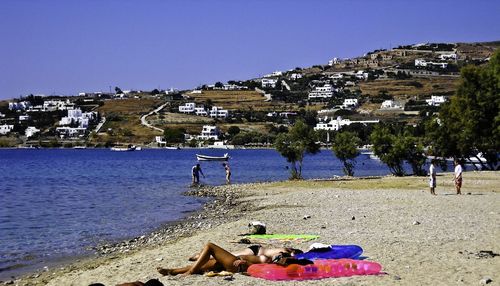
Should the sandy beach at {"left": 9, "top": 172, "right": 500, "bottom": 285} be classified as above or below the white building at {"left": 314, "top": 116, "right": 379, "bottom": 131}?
→ below

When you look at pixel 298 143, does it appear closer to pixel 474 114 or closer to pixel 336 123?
pixel 474 114

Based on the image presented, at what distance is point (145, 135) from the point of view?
586 feet

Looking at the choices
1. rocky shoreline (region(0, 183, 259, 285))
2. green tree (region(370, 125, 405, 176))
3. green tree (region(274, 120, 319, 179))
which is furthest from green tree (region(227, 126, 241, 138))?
rocky shoreline (region(0, 183, 259, 285))

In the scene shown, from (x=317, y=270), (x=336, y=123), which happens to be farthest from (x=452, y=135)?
(x=336, y=123)

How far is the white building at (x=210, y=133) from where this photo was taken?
173750 millimetres

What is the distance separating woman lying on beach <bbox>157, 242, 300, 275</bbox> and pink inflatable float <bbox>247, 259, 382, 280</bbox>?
238mm

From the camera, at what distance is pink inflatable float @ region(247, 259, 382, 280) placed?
1123cm

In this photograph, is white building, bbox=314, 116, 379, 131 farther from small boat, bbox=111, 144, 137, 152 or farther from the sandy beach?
the sandy beach

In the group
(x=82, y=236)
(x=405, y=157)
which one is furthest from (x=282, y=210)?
(x=405, y=157)

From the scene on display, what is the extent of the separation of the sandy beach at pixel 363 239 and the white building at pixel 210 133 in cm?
14394

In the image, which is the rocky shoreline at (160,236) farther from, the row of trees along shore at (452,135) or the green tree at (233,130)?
the green tree at (233,130)

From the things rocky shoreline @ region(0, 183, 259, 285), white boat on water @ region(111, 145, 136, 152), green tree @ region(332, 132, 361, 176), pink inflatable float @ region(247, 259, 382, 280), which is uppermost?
green tree @ region(332, 132, 361, 176)

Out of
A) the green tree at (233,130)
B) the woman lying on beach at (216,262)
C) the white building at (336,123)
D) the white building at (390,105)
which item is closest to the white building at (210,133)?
the green tree at (233,130)

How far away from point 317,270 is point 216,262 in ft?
6.42
